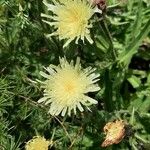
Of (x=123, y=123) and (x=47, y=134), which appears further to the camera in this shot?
(x=47, y=134)

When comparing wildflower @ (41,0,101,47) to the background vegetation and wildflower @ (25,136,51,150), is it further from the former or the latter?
wildflower @ (25,136,51,150)

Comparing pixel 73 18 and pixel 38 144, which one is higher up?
pixel 73 18

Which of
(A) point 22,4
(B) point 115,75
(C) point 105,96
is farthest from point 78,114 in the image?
(A) point 22,4

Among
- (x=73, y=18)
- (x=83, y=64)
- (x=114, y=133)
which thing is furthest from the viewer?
(x=83, y=64)

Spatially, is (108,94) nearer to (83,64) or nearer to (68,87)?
(83,64)

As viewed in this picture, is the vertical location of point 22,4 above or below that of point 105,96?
above

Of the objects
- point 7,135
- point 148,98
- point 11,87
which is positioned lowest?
point 148,98

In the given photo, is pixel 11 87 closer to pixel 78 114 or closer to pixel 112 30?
pixel 78 114

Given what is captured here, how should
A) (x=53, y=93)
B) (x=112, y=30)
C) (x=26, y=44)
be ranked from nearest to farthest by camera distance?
Answer: (x=53, y=93)
(x=26, y=44)
(x=112, y=30)

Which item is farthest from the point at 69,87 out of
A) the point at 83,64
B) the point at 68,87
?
the point at 83,64
